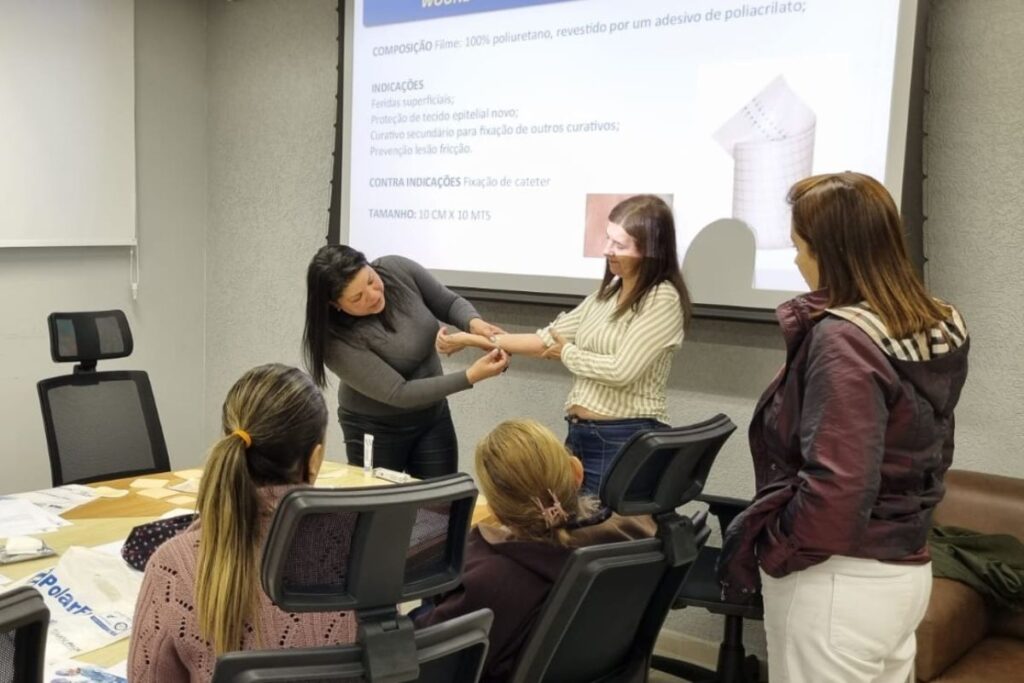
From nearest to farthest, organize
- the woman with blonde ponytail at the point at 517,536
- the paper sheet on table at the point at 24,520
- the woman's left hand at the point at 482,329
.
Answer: the woman with blonde ponytail at the point at 517,536 < the paper sheet on table at the point at 24,520 < the woman's left hand at the point at 482,329

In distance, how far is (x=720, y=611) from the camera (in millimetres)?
2547

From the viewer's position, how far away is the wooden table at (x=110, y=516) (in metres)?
1.96

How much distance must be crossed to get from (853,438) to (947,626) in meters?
0.93

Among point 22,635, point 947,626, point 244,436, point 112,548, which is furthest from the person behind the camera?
point 947,626

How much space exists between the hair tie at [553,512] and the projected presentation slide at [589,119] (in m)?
1.60

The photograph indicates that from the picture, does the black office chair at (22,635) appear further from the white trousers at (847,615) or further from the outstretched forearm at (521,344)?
the outstretched forearm at (521,344)

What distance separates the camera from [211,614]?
1.25 m

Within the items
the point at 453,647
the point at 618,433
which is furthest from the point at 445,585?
the point at 618,433

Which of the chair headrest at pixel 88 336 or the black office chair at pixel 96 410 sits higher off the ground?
the chair headrest at pixel 88 336

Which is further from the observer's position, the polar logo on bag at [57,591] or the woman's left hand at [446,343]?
the woman's left hand at [446,343]

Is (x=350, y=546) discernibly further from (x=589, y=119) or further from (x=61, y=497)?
(x=589, y=119)

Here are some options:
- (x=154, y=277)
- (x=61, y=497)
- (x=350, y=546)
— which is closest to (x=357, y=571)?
(x=350, y=546)

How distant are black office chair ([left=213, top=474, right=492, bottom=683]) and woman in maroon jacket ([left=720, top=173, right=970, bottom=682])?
790 mm

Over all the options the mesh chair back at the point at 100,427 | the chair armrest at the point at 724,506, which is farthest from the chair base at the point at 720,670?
the mesh chair back at the point at 100,427
